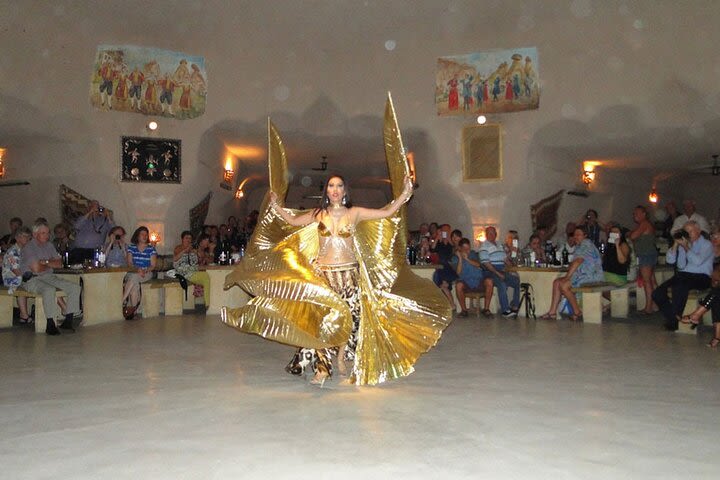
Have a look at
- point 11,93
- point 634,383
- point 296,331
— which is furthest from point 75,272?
point 634,383

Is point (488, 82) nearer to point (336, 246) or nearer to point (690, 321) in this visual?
point (690, 321)

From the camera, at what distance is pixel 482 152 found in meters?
12.8

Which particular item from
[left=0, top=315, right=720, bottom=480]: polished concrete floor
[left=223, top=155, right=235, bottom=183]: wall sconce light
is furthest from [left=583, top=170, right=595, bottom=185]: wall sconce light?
[left=0, top=315, right=720, bottom=480]: polished concrete floor

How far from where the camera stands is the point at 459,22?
12.5m

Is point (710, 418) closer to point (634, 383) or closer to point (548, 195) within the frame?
point (634, 383)

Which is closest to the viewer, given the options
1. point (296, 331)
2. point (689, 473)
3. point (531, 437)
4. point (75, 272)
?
point (689, 473)

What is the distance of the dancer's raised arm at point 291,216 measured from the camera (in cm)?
555

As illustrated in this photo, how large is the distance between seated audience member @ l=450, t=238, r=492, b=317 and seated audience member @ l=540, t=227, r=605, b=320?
113cm

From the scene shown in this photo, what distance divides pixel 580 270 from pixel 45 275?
6.78 metres

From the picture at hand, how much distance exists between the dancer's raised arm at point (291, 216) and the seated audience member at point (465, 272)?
4746mm

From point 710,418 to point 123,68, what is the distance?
10.6m

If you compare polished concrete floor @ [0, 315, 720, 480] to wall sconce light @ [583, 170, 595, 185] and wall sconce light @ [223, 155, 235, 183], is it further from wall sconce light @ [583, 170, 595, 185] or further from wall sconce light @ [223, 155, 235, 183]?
wall sconce light @ [223, 155, 235, 183]

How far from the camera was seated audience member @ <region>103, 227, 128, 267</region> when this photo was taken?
989cm

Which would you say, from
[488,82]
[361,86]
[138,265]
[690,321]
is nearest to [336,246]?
[690,321]
